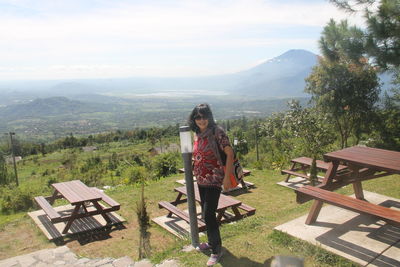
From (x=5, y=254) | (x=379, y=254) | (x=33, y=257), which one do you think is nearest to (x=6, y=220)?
(x=5, y=254)

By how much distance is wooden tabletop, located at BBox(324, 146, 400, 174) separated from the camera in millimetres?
3453

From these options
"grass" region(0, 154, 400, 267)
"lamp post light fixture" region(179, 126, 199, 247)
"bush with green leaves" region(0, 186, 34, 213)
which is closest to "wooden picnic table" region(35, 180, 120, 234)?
"grass" region(0, 154, 400, 267)

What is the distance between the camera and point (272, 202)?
635 centimetres

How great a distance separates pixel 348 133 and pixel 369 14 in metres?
5.52

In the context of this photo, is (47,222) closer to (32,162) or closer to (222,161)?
(222,161)

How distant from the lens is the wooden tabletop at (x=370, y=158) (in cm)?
345

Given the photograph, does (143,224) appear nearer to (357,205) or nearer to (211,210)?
(211,210)

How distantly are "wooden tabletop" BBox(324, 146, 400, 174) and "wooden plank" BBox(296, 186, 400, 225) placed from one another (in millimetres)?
577

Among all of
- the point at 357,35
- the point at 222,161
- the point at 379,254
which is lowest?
the point at 379,254

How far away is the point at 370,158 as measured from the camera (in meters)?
3.79

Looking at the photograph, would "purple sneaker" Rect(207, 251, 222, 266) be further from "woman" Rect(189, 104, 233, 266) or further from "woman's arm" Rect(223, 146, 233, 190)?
"woman's arm" Rect(223, 146, 233, 190)

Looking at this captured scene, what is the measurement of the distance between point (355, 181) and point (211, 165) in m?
2.15

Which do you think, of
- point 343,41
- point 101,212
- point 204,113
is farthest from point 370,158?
point 101,212

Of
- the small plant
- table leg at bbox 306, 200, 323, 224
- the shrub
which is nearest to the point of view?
table leg at bbox 306, 200, 323, 224
